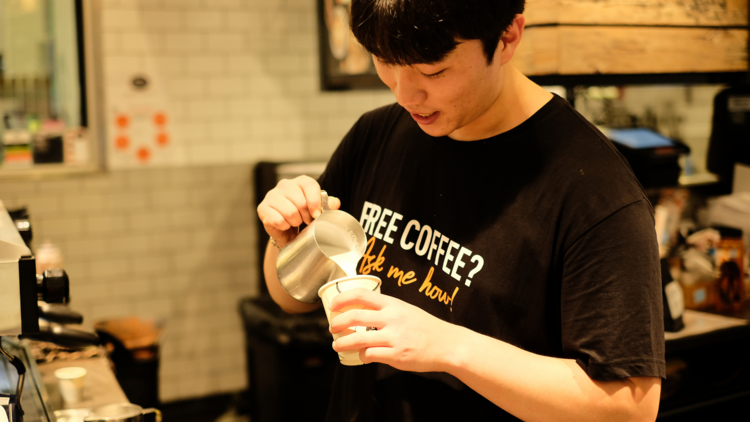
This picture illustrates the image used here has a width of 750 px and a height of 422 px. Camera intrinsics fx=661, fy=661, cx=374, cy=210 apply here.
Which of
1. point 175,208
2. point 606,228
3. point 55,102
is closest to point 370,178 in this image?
point 606,228

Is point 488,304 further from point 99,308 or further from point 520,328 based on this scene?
point 99,308

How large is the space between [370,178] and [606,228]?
56 centimetres

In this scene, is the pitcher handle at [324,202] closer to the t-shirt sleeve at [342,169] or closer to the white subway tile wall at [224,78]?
the t-shirt sleeve at [342,169]

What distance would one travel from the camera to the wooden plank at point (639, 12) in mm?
2109

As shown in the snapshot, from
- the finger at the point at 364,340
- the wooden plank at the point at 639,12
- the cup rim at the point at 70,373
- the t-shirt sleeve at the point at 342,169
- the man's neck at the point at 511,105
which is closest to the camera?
the finger at the point at 364,340

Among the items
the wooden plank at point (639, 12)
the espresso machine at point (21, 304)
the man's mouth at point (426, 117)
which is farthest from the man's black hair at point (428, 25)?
the wooden plank at point (639, 12)

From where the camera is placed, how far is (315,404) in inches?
127

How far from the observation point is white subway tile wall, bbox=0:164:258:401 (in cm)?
375

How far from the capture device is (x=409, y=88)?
3.54 ft

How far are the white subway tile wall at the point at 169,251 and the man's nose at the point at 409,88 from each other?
10.3 feet

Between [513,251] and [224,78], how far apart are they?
3266 millimetres

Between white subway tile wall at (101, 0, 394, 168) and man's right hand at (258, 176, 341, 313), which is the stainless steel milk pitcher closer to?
man's right hand at (258, 176, 341, 313)

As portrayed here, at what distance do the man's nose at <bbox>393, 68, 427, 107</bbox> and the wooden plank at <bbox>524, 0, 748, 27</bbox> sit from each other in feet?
3.68

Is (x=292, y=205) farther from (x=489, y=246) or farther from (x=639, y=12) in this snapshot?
(x=639, y=12)
